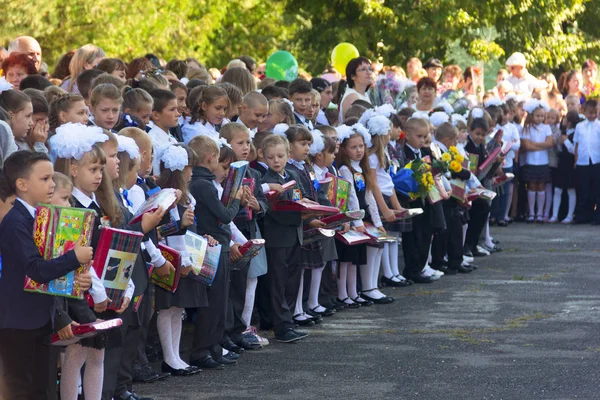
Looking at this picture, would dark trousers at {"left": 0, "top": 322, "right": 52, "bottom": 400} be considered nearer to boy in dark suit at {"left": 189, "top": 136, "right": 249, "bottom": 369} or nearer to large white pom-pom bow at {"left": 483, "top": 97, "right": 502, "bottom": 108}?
boy in dark suit at {"left": 189, "top": 136, "right": 249, "bottom": 369}

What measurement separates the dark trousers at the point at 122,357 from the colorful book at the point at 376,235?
428 cm

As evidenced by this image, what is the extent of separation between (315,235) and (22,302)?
447 cm

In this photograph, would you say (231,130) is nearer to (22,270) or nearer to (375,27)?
(22,270)

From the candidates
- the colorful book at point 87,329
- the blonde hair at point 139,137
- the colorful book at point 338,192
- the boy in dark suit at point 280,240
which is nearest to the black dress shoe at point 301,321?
the boy in dark suit at point 280,240

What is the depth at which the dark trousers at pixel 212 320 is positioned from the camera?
28.8ft

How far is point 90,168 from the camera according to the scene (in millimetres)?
6895

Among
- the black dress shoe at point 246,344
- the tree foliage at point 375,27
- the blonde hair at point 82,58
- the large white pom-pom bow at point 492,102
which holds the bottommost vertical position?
the black dress shoe at point 246,344

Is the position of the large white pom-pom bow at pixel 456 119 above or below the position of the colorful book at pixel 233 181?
above

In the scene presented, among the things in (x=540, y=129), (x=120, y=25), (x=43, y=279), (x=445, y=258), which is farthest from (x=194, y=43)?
(x=43, y=279)

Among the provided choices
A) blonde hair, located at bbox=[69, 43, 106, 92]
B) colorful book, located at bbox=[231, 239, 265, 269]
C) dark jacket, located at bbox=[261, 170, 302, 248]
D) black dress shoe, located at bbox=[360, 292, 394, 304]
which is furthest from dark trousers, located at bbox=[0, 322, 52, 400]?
black dress shoe, located at bbox=[360, 292, 394, 304]

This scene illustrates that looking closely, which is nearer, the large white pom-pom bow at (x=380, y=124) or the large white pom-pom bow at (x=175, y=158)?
the large white pom-pom bow at (x=175, y=158)

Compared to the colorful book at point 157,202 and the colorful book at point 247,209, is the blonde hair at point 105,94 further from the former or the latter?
the colorful book at point 157,202

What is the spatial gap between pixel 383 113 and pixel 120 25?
709 inches

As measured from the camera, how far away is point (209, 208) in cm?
877
